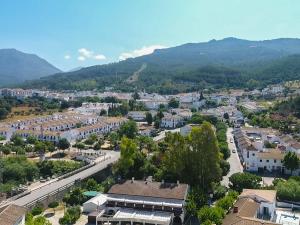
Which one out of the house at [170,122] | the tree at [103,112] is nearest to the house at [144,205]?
the house at [170,122]

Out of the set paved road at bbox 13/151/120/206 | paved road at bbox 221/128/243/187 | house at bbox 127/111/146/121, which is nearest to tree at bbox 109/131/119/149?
paved road at bbox 13/151/120/206

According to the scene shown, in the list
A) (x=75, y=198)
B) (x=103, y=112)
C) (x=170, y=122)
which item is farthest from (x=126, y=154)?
(x=103, y=112)

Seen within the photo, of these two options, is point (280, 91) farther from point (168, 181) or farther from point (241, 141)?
point (168, 181)

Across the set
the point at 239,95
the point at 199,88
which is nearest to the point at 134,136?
the point at 239,95

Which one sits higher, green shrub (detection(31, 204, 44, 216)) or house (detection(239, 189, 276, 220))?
house (detection(239, 189, 276, 220))

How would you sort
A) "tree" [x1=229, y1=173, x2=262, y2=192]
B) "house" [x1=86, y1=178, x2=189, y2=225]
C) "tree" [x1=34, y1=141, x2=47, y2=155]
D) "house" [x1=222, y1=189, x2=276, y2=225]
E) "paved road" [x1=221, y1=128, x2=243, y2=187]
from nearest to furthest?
"house" [x1=222, y1=189, x2=276, y2=225]
"house" [x1=86, y1=178, x2=189, y2=225]
"tree" [x1=229, y1=173, x2=262, y2=192]
"paved road" [x1=221, y1=128, x2=243, y2=187]
"tree" [x1=34, y1=141, x2=47, y2=155]

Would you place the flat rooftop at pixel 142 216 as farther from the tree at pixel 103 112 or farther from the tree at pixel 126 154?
the tree at pixel 103 112

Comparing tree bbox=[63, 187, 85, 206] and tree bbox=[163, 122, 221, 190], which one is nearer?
tree bbox=[163, 122, 221, 190]

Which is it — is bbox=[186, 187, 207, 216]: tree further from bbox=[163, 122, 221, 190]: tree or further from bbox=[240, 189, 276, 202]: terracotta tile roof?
bbox=[240, 189, 276, 202]: terracotta tile roof
